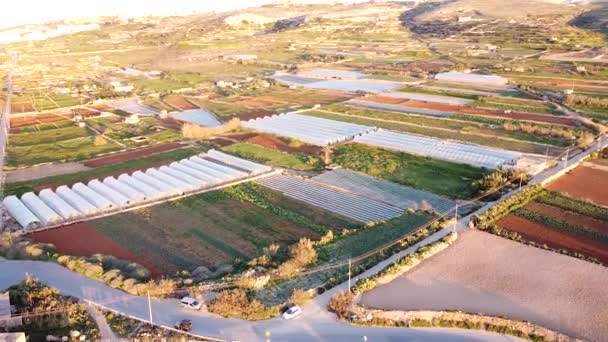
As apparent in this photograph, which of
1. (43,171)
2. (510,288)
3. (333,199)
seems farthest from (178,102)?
(510,288)

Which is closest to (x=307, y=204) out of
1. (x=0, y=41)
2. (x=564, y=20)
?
(x=564, y=20)

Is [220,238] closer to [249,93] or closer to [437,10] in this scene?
[249,93]

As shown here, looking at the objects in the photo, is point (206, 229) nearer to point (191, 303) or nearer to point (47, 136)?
point (191, 303)

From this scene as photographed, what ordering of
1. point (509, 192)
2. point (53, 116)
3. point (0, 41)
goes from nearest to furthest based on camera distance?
point (509, 192), point (53, 116), point (0, 41)

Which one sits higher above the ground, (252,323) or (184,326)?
(184,326)

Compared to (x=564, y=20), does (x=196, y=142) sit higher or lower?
lower

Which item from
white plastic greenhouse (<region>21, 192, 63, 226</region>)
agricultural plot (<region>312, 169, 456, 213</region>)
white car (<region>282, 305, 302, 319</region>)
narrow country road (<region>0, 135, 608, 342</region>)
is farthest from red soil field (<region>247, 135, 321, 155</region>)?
white car (<region>282, 305, 302, 319</region>)

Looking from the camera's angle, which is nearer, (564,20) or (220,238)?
(220,238)

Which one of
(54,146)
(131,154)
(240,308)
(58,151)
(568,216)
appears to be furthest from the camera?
(54,146)
